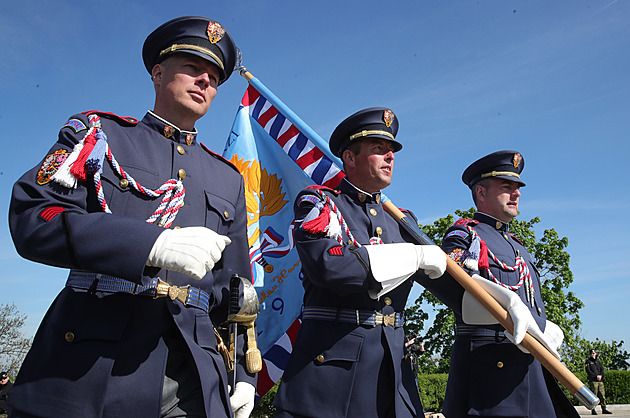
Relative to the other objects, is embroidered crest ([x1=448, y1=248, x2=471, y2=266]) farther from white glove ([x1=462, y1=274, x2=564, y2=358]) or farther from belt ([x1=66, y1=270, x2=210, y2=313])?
belt ([x1=66, y1=270, x2=210, y2=313])

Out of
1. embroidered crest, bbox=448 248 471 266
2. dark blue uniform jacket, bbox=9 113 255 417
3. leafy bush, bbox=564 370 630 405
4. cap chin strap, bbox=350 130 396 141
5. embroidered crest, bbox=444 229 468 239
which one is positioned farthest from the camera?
leafy bush, bbox=564 370 630 405

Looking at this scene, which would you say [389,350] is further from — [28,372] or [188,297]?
[28,372]

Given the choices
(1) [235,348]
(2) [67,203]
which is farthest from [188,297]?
(2) [67,203]

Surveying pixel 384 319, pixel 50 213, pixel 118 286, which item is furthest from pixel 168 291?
pixel 384 319

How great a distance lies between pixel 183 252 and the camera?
2.28m

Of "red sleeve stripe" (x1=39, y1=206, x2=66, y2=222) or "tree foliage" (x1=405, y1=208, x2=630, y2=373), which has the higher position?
"tree foliage" (x1=405, y1=208, x2=630, y2=373)

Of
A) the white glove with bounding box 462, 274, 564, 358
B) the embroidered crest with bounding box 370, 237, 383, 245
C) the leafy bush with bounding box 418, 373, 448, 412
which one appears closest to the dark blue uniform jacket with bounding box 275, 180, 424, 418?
the embroidered crest with bounding box 370, 237, 383, 245

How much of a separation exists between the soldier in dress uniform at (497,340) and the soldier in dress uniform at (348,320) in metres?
0.96

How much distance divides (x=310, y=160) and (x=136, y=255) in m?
4.64

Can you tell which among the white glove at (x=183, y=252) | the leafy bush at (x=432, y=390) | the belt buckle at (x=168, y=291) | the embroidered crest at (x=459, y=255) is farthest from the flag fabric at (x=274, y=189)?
the leafy bush at (x=432, y=390)

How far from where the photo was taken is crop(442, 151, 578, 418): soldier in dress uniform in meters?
4.66

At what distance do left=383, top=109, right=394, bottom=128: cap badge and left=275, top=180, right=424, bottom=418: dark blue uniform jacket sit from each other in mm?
1041

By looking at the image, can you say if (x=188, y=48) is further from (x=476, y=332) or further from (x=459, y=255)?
(x=476, y=332)

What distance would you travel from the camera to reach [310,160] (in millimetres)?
6773
